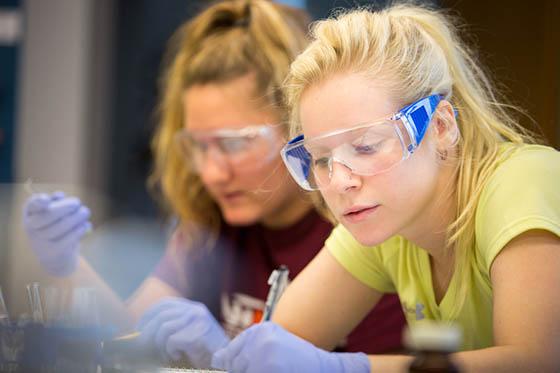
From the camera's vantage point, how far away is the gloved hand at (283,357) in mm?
1064

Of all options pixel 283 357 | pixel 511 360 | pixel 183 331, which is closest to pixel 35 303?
pixel 183 331

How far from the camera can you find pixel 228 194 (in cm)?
201

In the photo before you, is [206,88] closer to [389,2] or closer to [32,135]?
[389,2]

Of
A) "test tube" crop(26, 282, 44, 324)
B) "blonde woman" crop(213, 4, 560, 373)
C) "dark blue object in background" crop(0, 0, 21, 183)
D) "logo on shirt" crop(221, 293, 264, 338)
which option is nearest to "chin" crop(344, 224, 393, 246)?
"blonde woman" crop(213, 4, 560, 373)

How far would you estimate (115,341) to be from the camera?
3.69 feet

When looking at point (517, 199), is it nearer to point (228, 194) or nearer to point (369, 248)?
point (369, 248)

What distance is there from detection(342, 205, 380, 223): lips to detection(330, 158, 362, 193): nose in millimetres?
36

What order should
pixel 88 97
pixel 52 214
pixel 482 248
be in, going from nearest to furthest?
pixel 482 248, pixel 52 214, pixel 88 97

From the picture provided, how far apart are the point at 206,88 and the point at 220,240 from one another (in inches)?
17.9

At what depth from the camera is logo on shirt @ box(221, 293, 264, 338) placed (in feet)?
6.10

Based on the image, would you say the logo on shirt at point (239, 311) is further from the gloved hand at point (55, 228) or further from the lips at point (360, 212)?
the lips at point (360, 212)

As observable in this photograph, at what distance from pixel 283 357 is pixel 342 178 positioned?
28 cm

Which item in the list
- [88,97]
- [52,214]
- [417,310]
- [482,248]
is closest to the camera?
[482,248]

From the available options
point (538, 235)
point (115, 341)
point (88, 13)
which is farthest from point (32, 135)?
point (538, 235)
